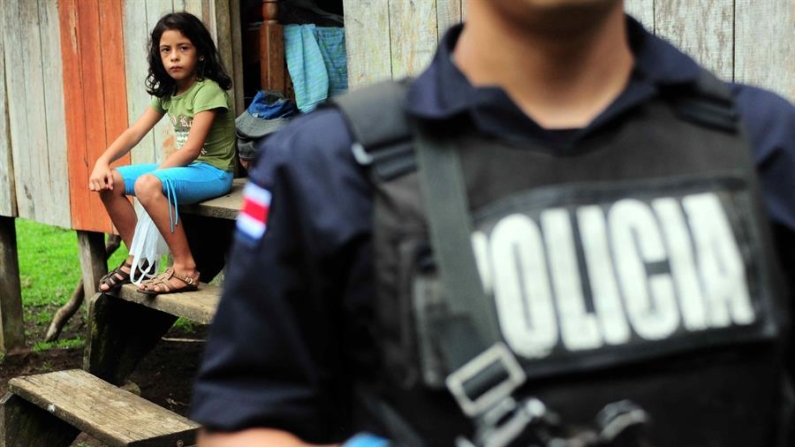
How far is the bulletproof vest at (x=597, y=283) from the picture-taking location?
101 centimetres

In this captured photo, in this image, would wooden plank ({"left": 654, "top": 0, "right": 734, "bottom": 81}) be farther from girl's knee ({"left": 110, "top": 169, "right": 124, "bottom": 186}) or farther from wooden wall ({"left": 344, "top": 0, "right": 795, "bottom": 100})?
girl's knee ({"left": 110, "top": 169, "right": 124, "bottom": 186})

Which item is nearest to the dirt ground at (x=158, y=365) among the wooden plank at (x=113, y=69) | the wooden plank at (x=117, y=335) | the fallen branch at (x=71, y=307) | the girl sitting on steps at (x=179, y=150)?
the fallen branch at (x=71, y=307)

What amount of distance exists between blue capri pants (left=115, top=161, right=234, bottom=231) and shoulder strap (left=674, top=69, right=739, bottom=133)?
390 centimetres

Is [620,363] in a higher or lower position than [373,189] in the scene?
lower

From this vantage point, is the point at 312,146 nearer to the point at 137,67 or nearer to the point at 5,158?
the point at 137,67

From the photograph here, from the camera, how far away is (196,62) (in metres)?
5.10

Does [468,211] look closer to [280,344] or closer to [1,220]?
[280,344]

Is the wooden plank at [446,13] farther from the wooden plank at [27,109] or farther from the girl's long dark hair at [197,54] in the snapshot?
the wooden plank at [27,109]

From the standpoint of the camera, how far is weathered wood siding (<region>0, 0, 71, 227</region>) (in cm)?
662

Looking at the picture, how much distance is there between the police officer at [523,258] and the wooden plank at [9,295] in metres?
7.25

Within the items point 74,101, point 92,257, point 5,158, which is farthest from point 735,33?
point 5,158

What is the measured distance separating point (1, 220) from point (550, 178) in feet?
24.8

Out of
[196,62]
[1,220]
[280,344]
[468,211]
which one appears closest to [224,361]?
[280,344]

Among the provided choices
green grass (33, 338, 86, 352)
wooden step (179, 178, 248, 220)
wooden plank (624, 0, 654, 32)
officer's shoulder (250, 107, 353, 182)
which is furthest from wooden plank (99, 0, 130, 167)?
officer's shoulder (250, 107, 353, 182)
